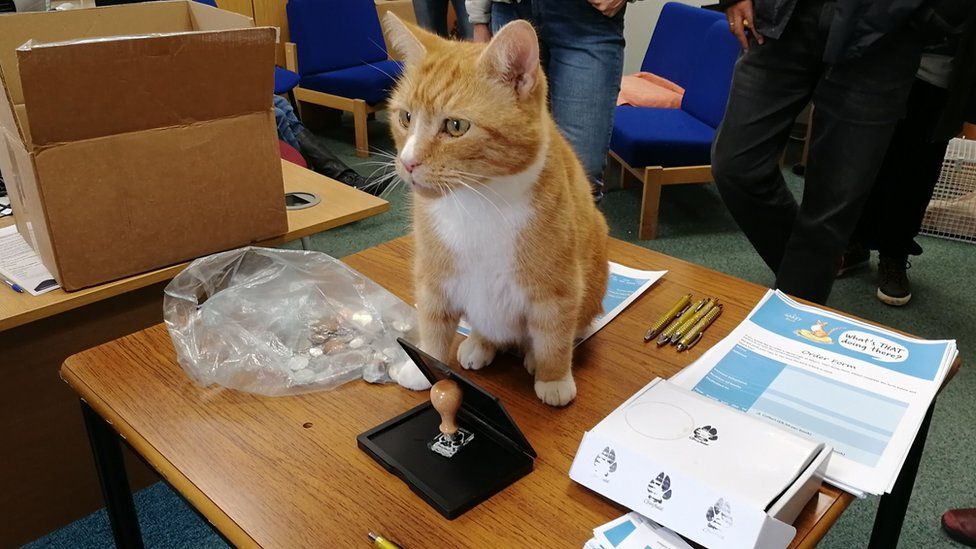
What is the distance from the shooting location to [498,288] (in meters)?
0.89

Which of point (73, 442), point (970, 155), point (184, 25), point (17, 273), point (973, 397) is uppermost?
point (184, 25)

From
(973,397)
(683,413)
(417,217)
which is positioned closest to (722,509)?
(683,413)

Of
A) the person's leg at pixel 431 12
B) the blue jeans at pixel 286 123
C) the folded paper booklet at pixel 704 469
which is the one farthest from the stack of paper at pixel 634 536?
the person's leg at pixel 431 12

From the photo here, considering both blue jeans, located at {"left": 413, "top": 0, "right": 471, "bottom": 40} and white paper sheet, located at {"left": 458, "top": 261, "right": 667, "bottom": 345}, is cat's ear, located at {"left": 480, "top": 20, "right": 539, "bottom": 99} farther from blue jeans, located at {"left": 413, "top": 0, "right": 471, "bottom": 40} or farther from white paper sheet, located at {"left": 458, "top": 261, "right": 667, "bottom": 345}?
blue jeans, located at {"left": 413, "top": 0, "right": 471, "bottom": 40}

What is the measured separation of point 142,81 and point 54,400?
2.21ft

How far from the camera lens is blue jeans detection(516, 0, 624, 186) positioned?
163 centimetres

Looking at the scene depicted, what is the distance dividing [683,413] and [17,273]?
3.61ft

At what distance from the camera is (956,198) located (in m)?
2.76

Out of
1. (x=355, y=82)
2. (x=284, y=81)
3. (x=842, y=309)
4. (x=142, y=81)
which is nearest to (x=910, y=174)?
(x=842, y=309)

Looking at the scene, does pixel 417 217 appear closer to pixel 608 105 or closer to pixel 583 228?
pixel 583 228

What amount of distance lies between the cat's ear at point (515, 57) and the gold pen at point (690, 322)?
445mm

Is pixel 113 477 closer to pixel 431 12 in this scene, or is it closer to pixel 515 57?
pixel 515 57

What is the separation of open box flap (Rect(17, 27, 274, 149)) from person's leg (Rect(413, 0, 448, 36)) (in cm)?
202

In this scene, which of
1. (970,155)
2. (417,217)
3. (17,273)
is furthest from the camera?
(970,155)
